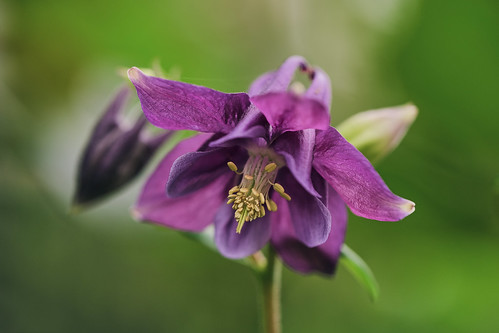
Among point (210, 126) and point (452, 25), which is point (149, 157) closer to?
point (210, 126)

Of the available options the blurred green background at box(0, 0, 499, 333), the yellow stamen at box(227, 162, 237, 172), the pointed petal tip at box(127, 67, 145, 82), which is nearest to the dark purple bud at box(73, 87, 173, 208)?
the yellow stamen at box(227, 162, 237, 172)

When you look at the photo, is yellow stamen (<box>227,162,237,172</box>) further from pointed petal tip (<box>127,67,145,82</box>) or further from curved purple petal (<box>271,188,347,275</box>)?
pointed petal tip (<box>127,67,145,82</box>)

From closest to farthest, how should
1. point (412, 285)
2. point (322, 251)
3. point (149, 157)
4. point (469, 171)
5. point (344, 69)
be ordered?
1. point (322, 251)
2. point (149, 157)
3. point (469, 171)
4. point (412, 285)
5. point (344, 69)

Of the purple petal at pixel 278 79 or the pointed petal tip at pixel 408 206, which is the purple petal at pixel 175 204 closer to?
the purple petal at pixel 278 79

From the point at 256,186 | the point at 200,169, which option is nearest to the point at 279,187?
the point at 256,186

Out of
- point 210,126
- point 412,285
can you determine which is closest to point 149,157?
point 210,126

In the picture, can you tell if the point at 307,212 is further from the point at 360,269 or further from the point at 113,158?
the point at 113,158

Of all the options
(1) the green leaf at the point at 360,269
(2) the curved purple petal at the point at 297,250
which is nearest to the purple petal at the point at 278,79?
(2) the curved purple petal at the point at 297,250
